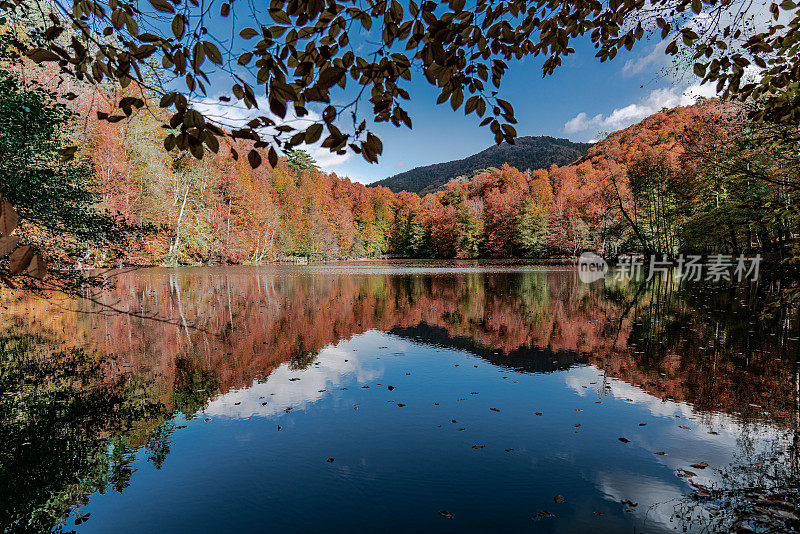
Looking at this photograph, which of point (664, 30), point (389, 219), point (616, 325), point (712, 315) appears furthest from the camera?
point (389, 219)

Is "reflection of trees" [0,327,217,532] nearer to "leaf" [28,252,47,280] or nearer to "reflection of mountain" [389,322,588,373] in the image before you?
"leaf" [28,252,47,280]

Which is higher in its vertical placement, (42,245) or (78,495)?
(42,245)

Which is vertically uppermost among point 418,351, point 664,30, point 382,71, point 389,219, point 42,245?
point 389,219

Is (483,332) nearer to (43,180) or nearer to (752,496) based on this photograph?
(752,496)

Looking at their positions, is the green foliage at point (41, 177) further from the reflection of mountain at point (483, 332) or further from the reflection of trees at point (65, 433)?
the reflection of trees at point (65, 433)

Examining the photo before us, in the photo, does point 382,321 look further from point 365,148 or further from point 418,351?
point 365,148

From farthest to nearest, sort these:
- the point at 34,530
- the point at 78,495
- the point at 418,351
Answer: the point at 418,351, the point at 78,495, the point at 34,530

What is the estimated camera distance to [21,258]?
133 cm

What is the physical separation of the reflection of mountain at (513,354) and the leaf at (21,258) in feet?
30.8

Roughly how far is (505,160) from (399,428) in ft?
520

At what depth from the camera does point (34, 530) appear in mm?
4020

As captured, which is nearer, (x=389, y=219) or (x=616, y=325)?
(x=616, y=325)

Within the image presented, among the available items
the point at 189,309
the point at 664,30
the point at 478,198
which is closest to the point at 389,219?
the point at 478,198

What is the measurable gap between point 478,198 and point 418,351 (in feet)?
235
